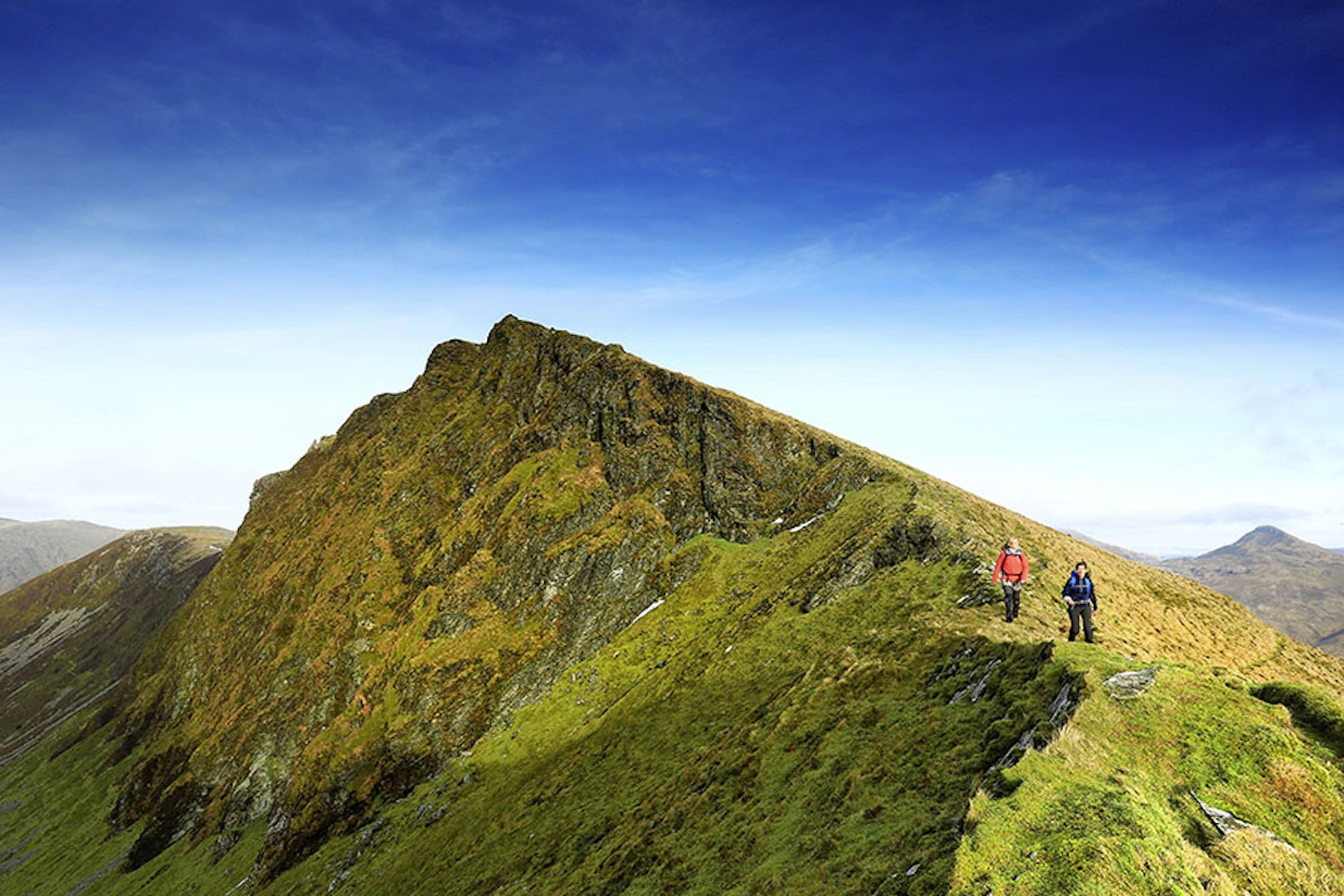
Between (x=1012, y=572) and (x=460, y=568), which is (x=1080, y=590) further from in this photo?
(x=460, y=568)

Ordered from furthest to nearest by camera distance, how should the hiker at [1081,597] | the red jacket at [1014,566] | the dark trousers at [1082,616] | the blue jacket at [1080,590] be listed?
the red jacket at [1014,566], the blue jacket at [1080,590], the hiker at [1081,597], the dark trousers at [1082,616]

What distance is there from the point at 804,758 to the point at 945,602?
50.9 ft

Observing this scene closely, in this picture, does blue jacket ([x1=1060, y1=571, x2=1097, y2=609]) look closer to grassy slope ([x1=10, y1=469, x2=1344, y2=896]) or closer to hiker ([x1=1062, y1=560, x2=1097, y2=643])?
hiker ([x1=1062, y1=560, x2=1097, y2=643])

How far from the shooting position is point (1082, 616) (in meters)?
27.8

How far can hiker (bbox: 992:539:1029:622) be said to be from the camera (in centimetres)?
3111

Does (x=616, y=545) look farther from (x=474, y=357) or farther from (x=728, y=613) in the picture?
(x=474, y=357)

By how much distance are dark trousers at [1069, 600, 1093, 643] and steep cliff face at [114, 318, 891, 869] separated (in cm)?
4844

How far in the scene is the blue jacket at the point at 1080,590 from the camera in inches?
1083

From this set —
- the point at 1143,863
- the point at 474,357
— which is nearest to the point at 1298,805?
the point at 1143,863

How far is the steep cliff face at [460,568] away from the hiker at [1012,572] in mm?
44463

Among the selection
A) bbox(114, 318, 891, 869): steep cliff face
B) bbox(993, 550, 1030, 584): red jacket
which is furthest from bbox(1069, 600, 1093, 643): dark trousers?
bbox(114, 318, 891, 869): steep cliff face

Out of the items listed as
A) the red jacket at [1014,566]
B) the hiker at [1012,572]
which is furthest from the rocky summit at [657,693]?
the red jacket at [1014,566]

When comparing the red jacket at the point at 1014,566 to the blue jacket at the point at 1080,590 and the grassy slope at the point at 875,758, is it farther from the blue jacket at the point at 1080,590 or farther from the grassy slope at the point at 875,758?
the blue jacket at the point at 1080,590

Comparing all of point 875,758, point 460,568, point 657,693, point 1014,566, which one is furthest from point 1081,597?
point 460,568
